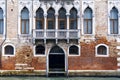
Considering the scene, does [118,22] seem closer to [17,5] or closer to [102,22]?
[102,22]

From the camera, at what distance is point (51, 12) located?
895 inches

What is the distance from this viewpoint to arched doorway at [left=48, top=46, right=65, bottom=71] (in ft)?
74.7

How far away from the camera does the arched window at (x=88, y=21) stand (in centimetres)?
2281

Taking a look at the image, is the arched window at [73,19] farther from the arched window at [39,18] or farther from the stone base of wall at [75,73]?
the stone base of wall at [75,73]

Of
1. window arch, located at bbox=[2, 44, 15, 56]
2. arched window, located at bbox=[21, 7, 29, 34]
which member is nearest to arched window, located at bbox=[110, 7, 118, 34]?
arched window, located at bbox=[21, 7, 29, 34]

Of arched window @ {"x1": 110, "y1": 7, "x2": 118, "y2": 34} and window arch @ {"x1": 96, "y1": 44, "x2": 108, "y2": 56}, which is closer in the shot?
window arch @ {"x1": 96, "y1": 44, "x2": 108, "y2": 56}

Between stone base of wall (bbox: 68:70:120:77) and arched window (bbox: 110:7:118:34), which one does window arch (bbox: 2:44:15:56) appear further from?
arched window (bbox: 110:7:118:34)

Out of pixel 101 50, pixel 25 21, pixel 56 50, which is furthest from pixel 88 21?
pixel 25 21

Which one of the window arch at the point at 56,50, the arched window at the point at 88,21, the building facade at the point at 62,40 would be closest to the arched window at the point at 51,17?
the building facade at the point at 62,40

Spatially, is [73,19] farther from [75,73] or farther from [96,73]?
[96,73]

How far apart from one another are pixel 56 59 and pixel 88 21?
3496 millimetres

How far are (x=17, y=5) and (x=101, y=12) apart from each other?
581 centimetres

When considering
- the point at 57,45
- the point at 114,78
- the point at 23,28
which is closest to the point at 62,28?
the point at 57,45

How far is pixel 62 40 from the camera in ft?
73.8
